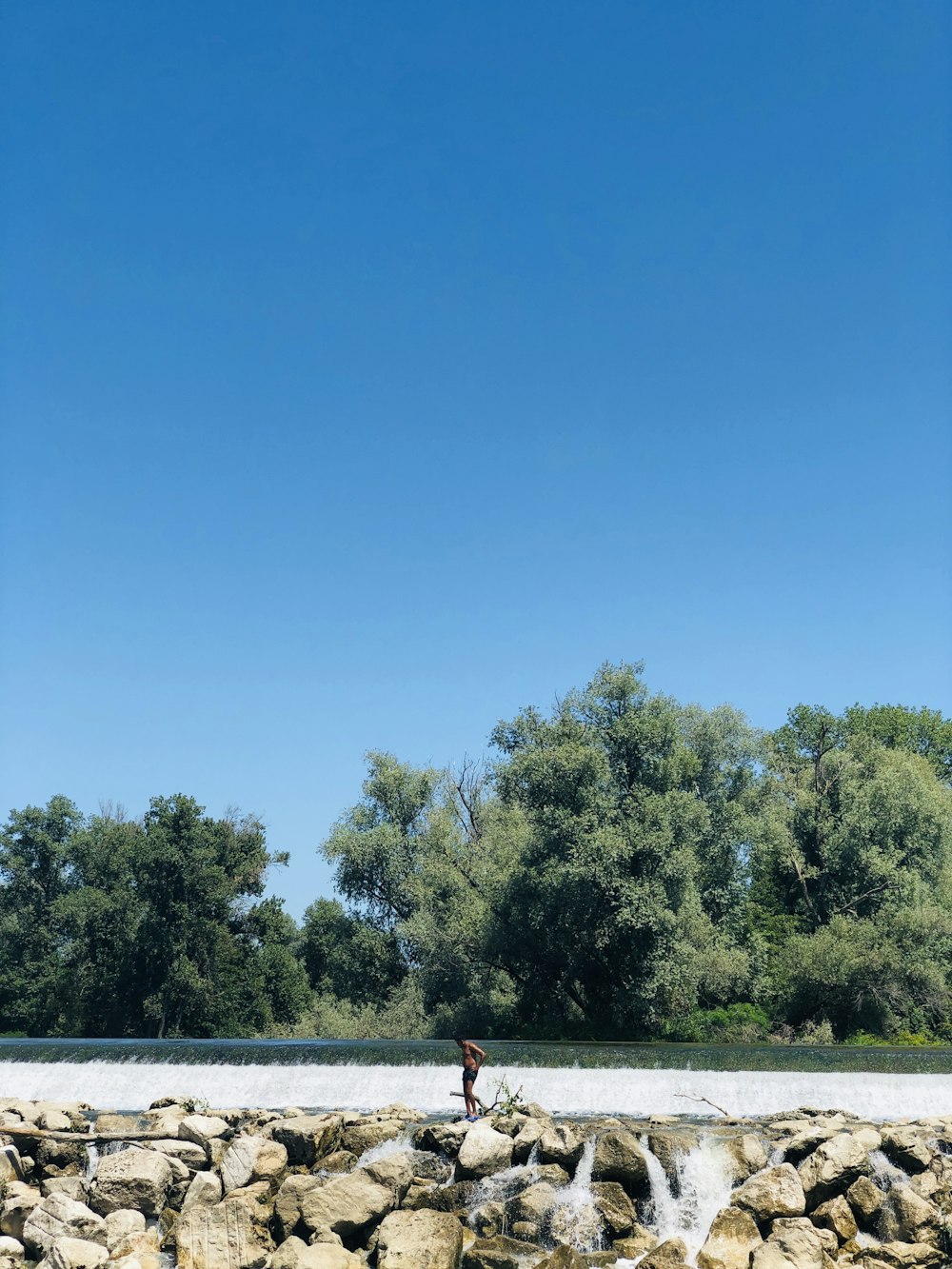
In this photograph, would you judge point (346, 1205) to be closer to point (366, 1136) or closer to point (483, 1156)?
point (483, 1156)

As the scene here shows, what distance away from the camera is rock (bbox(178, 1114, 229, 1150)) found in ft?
61.0

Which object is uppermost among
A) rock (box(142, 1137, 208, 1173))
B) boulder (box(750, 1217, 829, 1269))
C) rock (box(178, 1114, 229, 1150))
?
rock (box(178, 1114, 229, 1150))

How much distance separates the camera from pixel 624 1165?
16062mm

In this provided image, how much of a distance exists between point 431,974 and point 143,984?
16.8m

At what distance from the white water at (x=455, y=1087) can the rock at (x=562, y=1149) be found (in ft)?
23.8

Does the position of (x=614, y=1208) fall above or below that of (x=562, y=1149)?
below

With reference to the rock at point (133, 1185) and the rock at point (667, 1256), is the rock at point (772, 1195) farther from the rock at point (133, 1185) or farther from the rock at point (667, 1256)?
the rock at point (133, 1185)

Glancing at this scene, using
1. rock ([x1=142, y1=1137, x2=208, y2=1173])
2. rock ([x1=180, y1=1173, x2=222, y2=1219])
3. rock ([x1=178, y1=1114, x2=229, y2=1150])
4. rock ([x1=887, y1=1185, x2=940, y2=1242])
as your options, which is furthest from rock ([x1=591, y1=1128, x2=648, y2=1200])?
rock ([x1=178, y1=1114, x2=229, y2=1150])

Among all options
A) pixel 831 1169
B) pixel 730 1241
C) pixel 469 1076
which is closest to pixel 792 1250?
pixel 730 1241

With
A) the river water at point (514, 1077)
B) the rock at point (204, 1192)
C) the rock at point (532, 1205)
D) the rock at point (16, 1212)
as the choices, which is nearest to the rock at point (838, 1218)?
the rock at point (532, 1205)

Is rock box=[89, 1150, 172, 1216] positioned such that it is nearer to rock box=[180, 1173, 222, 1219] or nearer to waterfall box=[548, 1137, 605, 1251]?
rock box=[180, 1173, 222, 1219]

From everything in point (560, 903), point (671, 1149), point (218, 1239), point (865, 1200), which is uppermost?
point (560, 903)

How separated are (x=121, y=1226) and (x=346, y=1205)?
3118mm

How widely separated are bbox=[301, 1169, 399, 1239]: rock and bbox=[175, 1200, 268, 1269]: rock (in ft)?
2.46
